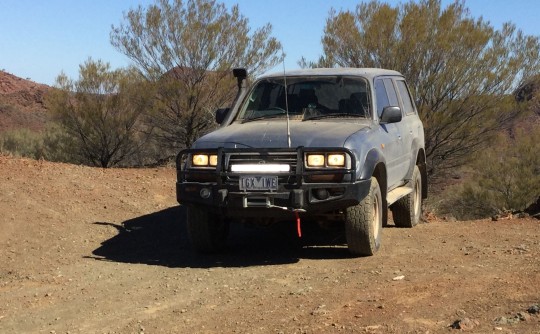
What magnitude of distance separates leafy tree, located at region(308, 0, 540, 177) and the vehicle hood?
A: 47.7 feet

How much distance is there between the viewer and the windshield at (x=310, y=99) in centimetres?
720

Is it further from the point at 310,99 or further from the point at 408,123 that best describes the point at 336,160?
the point at 408,123

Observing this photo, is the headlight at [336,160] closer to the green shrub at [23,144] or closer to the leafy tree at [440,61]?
the leafy tree at [440,61]

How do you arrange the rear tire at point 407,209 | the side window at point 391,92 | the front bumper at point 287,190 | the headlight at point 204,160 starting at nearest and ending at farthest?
the front bumper at point 287,190 < the headlight at point 204,160 < the side window at point 391,92 < the rear tire at point 407,209

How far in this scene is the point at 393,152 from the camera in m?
7.54

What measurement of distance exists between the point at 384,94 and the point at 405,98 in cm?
122

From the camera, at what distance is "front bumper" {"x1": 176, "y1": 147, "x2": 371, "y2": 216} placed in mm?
6023

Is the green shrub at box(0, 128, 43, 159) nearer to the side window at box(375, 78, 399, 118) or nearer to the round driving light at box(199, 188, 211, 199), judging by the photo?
the side window at box(375, 78, 399, 118)

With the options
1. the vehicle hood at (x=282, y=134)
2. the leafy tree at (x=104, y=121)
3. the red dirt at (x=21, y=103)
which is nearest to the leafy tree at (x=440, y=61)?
the leafy tree at (x=104, y=121)

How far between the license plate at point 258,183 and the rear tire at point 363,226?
78 centimetres

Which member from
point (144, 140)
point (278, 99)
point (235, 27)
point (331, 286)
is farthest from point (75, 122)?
point (331, 286)

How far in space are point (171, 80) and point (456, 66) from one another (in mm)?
8675

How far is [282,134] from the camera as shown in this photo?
20.9 ft

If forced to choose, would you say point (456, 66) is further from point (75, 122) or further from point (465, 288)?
point (465, 288)
